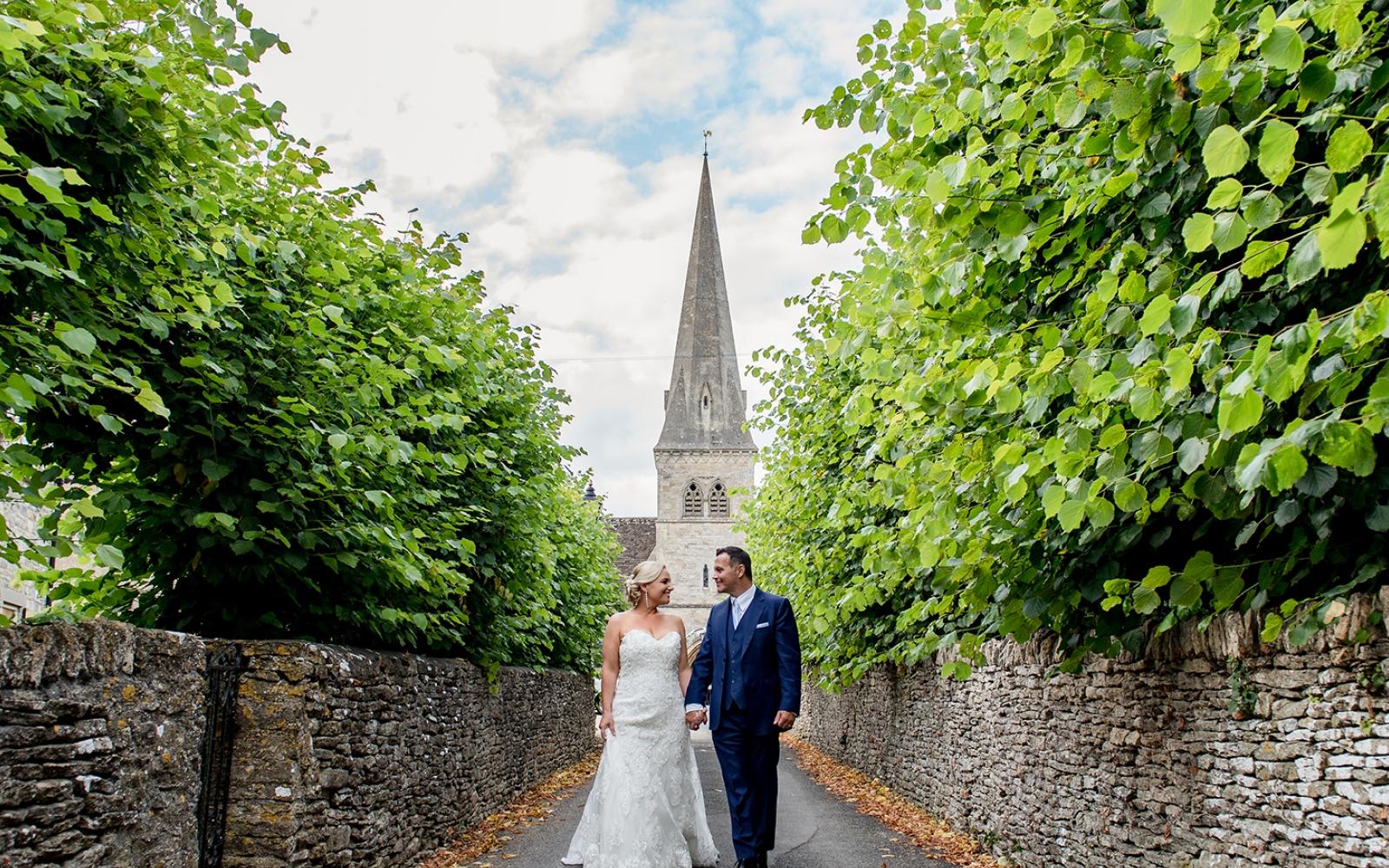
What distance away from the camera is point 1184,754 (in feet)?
19.1

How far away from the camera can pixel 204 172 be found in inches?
256

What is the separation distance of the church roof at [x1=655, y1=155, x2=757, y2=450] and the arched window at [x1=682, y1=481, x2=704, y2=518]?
2565mm

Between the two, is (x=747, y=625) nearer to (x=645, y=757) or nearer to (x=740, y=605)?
(x=740, y=605)

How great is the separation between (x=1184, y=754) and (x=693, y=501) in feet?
193

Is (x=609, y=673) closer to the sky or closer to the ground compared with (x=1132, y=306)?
closer to the ground

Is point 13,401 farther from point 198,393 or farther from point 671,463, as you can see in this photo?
point 671,463

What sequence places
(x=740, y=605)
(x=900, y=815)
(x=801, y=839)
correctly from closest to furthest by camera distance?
(x=740, y=605), (x=801, y=839), (x=900, y=815)

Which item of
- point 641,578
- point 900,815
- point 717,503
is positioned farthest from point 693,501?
point 641,578

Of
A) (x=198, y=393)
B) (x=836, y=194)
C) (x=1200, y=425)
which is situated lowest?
(x=1200, y=425)

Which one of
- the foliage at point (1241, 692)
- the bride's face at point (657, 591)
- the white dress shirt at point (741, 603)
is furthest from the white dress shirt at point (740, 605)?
the foliage at point (1241, 692)

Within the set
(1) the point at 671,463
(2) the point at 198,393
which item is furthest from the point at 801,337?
(1) the point at 671,463

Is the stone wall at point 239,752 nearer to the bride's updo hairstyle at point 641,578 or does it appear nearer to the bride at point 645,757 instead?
the bride at point 645,757

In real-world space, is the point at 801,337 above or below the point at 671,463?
below

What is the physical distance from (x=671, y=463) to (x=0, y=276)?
60150 millimetres
